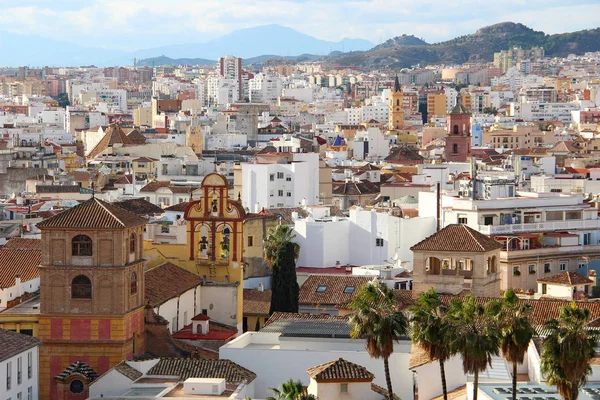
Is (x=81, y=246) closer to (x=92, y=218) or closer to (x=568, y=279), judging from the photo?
(x=92, y=218)

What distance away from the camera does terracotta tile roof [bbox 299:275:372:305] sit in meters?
43.4

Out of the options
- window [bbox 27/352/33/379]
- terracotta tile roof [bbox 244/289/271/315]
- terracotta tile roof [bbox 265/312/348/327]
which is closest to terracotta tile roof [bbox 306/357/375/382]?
terracotta tile roof [bbox 265/312/348/327]

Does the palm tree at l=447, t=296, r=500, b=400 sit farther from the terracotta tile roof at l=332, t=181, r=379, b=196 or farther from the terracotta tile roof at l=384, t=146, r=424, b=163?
the terracotta tile roof at l=384, t=146, r=424, b=163

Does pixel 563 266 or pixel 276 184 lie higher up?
pixel 276 184

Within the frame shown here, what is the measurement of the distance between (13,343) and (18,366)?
0.52m

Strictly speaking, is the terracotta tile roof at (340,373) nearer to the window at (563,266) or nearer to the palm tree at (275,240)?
the palm tree at (275,240)

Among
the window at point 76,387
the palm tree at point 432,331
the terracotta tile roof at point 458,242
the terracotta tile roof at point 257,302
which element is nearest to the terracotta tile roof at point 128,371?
the window at point 76,387

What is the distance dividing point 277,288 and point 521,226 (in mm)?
10674

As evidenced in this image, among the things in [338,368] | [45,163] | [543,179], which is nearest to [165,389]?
[338,368]

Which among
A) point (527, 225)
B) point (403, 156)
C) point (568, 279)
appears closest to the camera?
point (568, 279)

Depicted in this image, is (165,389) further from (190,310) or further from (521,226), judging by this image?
(521,226)

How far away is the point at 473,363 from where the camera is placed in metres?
26.6

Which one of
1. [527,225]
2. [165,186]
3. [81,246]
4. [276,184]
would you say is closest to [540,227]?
[527,225]

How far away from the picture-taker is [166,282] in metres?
39.6
